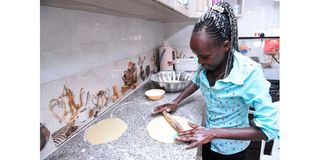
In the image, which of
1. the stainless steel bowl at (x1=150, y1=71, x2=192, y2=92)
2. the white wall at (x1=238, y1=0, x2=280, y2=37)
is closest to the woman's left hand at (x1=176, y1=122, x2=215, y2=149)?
the stainless steel bowl at (x1=150, y1=71, x2=192, y2=92)

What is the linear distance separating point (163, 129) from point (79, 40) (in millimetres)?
476

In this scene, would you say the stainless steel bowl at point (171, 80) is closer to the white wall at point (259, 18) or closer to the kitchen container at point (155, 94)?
the kitchen container at point (155, 94)

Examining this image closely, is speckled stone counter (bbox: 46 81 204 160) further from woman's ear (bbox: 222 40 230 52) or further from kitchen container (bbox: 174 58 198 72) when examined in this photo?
kitchen container (bbox: 174 58 198 72)

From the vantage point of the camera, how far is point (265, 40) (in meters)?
2.20

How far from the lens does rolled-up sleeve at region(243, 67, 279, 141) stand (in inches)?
28.1

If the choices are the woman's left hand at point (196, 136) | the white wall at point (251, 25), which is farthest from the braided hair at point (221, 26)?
the white wall at point (251, 25)

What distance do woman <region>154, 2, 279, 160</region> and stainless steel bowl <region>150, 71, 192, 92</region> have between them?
0.37m

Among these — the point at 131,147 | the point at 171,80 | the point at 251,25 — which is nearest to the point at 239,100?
the point at 131,147

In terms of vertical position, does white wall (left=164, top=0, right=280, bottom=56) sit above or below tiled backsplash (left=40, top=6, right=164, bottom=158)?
above

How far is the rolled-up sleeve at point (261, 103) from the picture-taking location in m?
0.71

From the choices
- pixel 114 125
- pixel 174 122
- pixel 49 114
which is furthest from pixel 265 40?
pixel 49 114

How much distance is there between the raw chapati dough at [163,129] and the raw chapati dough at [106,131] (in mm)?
112

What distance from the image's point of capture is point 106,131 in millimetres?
852
